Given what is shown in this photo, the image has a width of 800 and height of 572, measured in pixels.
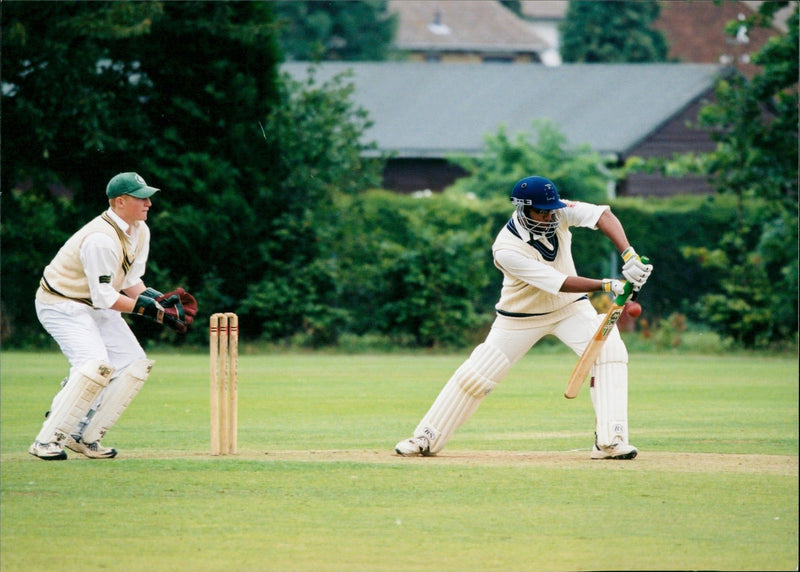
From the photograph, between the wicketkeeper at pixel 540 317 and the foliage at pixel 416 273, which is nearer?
the wicketkeeper at pixel 540 317

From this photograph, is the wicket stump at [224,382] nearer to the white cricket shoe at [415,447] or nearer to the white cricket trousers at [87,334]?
the white cricket trousers at [87,334]

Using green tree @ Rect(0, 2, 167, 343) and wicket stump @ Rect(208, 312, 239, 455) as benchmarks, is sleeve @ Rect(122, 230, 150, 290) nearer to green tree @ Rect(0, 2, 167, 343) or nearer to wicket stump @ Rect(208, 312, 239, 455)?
wicket stump @ Rect(208, 312, 239, 455)

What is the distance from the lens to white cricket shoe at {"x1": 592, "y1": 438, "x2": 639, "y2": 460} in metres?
7.91

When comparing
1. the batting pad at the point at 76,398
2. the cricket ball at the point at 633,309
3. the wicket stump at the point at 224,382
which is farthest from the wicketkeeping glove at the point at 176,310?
the cricket ball at the point at 633,309

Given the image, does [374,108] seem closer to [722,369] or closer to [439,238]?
[439,238]

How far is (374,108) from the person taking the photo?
1379 inches

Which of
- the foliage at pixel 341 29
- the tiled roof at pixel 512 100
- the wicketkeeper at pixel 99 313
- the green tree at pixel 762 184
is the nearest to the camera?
the wicketkeeper at pixel 99 313

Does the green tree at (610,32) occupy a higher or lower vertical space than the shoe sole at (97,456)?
higher

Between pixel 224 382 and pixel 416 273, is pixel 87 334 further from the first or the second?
pixel 416 273

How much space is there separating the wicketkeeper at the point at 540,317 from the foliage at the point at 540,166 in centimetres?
1772

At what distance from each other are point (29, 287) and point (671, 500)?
14619 millimetres

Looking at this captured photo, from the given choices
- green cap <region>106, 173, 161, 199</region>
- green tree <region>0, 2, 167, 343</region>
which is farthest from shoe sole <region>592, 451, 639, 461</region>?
green tree <region>0, 2, 167, 343</region>

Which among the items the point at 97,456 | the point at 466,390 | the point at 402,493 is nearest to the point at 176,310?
the point at 97,456

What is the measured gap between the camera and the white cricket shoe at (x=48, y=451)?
26.0 feet
